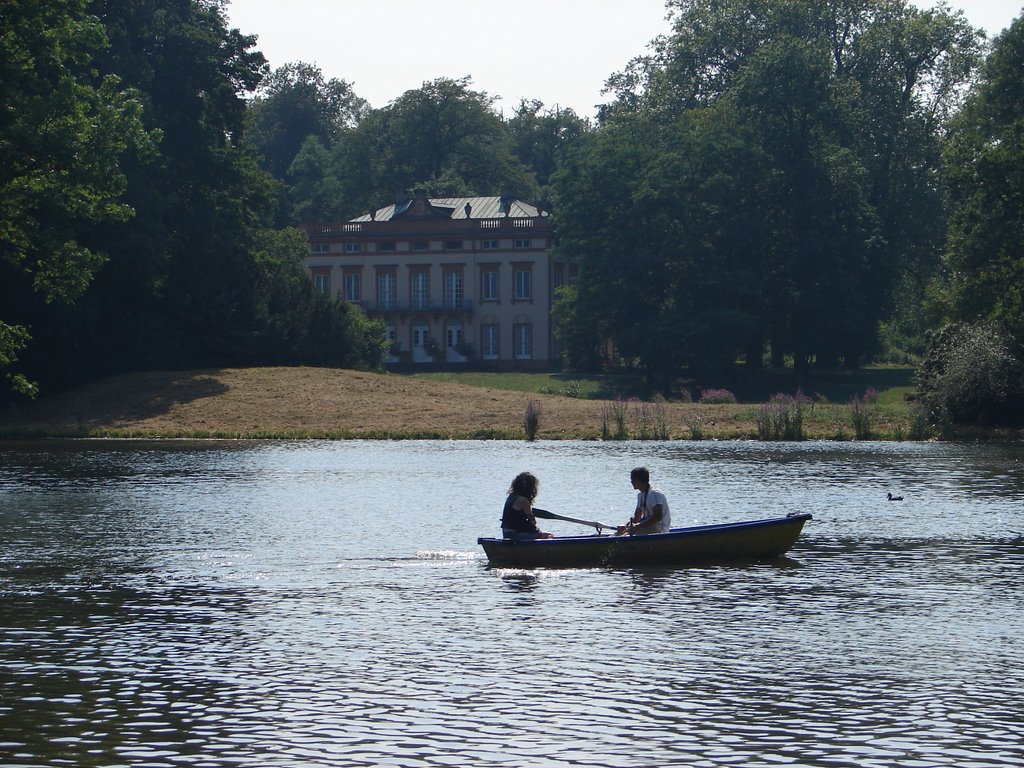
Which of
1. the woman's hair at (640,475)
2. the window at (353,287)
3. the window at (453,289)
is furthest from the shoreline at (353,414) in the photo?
the window at (353,287)

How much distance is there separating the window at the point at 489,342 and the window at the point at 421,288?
4859 millimetres

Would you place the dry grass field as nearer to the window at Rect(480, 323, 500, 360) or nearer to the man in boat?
the man in boat

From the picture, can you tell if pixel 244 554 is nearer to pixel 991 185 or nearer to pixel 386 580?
pixel 386 580

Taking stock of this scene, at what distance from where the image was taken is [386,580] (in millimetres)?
23672

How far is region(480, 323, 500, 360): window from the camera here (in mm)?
115500

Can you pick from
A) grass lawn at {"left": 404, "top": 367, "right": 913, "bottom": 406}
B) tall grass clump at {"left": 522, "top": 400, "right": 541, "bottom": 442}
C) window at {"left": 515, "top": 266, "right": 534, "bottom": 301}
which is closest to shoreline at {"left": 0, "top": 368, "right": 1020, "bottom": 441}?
tall grass clump at {"left": 522, "top": 400, "right": 541, "bottom": 442}

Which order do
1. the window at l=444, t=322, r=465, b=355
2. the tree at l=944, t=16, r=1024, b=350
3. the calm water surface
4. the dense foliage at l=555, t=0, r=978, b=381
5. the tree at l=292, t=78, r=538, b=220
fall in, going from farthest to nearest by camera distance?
the tree at l=292, t=78, r=538, b=220 < the window at l=444, t=322, r=465, b=355 < the dense foliage at l=555, t=0, r=978, b=381 < the tree at l=944, t=16, r=1024, b=350 < the calm water surface

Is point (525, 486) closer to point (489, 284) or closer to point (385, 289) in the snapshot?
point (489, 284)

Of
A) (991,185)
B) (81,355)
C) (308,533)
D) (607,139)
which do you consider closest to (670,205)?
(607,139)

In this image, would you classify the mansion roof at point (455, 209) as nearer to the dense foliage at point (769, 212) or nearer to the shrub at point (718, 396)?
the dense foliage at point (769, 212)

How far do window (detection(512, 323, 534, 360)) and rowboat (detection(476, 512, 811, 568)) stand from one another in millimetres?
89078

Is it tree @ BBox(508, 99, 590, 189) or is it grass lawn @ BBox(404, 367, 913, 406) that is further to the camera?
tree @ BBox(508, 99, 590, 189)

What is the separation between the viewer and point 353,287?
11794 cm

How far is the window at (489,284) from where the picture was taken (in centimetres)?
11474
